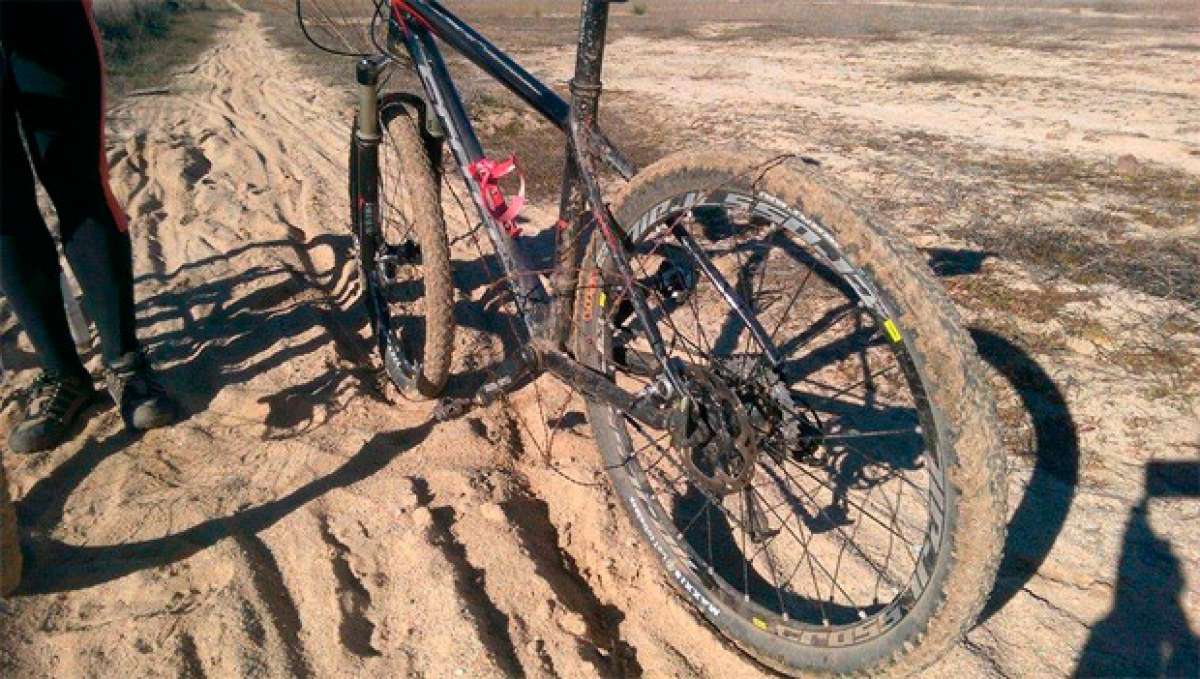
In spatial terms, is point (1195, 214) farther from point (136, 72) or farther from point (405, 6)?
point (136, 72)

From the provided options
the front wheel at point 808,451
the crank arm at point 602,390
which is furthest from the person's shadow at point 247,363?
the front wheel at point 808,451

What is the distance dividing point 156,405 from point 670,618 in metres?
2.15

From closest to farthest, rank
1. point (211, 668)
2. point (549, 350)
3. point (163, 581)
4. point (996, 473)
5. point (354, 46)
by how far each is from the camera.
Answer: point (996, 473), point (211, 668), point (163, 581), point (549, 350), point (354, 46)

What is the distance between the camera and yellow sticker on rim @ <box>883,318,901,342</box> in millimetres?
1646

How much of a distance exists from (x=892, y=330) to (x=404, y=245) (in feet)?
7.17

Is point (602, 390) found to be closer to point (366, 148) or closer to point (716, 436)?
point (716, 436)

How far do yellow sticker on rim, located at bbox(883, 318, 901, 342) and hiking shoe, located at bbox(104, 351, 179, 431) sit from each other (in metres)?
2.71

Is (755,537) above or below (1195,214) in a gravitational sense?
below

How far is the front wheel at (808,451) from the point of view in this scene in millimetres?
1605

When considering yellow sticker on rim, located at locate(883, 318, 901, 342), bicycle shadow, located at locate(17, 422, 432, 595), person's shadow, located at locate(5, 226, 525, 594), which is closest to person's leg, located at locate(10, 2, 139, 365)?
person's shadow, located at locate(5, 226, 525, 594)

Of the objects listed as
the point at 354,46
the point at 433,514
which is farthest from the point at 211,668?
the point at 354,46

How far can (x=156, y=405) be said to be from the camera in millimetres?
3000

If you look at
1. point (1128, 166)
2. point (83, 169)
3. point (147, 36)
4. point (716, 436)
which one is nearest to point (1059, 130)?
point (1128, 166)

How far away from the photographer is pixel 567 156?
2.47m
